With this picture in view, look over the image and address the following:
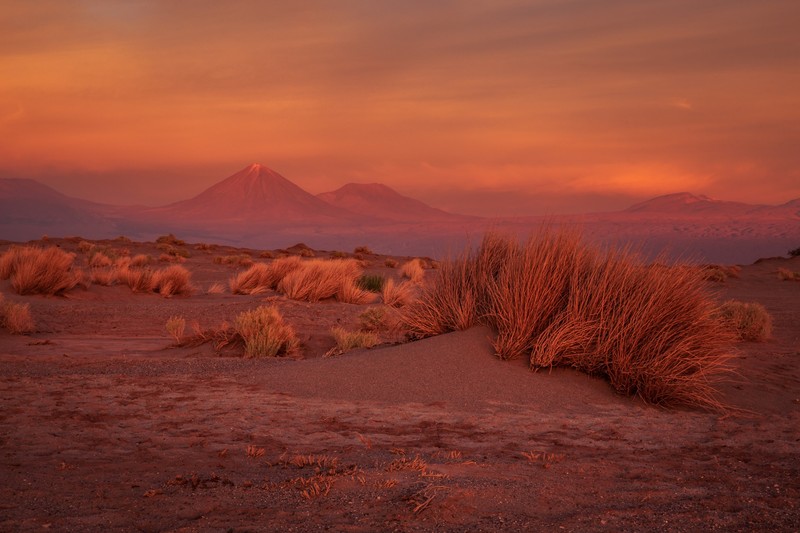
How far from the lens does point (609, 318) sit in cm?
812

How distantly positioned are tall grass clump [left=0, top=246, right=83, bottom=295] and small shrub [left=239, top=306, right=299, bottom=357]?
Answer: 25.6 ft

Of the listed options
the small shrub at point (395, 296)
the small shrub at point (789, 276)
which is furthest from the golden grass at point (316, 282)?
the small shrub at point (789, 276)

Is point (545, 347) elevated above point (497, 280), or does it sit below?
below

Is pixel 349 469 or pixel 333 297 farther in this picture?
pixel 333 297

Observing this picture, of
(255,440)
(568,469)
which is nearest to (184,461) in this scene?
(255,440)

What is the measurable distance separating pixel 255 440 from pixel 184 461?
0.77m

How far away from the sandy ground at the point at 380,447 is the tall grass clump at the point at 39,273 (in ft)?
22.3

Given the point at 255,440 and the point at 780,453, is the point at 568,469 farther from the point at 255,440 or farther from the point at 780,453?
the point at 255,440

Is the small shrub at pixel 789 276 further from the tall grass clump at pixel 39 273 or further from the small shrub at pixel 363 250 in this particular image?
the tall grass clump at pixel 39 273

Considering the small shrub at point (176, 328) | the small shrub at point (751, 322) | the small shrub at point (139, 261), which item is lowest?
the small shrub at point (176, 328)

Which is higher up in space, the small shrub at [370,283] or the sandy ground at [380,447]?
the small shrub at [370,283]

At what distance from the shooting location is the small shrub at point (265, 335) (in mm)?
10781

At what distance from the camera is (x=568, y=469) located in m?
4.84

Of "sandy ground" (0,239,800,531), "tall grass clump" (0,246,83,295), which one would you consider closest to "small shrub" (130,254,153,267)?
"tall grass clump" (0,246,83,295)
